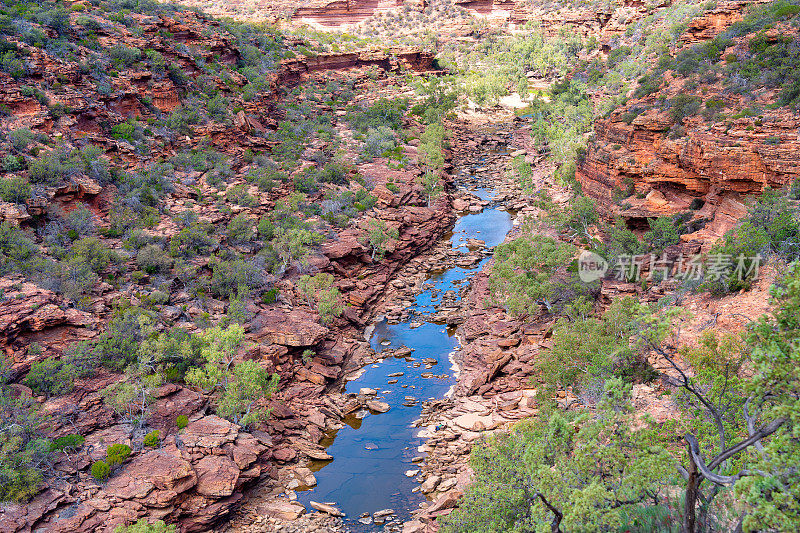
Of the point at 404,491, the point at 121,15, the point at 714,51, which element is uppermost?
the point at 121,15

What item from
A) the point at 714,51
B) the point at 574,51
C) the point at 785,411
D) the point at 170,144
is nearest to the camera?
the point at 785,411

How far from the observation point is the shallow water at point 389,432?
25.1 m

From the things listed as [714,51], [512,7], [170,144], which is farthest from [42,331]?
[512,7]

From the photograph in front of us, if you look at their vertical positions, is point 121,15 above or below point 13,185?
above

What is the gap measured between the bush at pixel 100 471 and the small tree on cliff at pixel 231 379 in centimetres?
555

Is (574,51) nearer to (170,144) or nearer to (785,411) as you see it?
(170,144)

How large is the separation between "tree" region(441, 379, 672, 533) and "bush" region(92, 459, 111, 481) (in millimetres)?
14807

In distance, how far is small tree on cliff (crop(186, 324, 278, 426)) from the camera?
87.2 ft

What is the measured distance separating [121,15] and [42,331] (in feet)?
121

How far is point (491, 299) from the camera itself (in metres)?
37.2

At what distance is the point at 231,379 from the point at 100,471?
292 inches

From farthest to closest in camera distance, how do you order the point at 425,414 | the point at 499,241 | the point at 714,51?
1. the point at 499,241
2. the point at 714,51
3. the point at 425,414

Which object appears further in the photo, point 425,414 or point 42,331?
point 425,414

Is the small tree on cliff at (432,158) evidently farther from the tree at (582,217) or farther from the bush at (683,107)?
the bush at (683,107)
